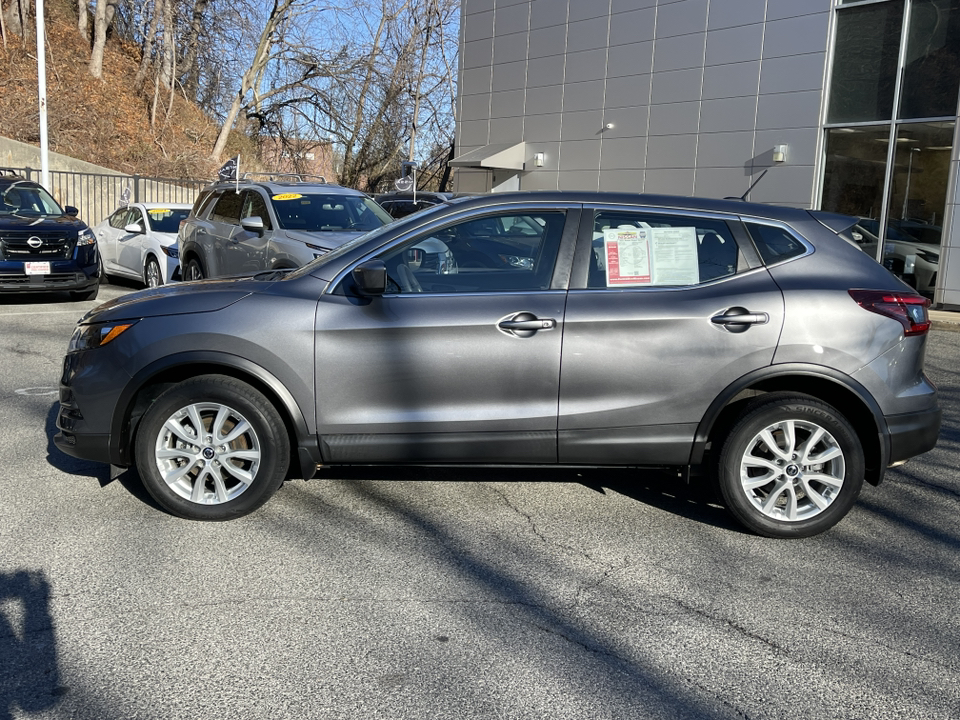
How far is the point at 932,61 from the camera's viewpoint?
16.5 meters

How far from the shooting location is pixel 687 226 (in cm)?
486

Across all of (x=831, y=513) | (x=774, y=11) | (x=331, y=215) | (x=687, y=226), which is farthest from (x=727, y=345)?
(x=774, y=11)

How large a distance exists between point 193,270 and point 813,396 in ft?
30.8

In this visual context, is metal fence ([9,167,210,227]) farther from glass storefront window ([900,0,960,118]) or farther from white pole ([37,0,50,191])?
glass storefront window ([900,0,960,118])

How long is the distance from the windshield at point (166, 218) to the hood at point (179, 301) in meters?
10.5

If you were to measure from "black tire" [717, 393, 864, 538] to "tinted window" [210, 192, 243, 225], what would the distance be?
320 inches

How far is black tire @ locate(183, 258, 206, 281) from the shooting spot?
11959 millimetres

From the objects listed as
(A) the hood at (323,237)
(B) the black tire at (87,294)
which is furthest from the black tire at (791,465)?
(B) the black tire at (87,294)

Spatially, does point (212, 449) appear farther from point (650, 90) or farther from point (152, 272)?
point (650, 90)

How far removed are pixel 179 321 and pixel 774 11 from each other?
18.6 metres

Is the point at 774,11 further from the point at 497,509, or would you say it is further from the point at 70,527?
the point at 70,527

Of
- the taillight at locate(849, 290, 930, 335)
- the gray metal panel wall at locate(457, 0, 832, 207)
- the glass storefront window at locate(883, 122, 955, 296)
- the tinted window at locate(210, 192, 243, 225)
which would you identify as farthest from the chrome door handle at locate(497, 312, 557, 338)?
the gray metal panel wall at locate(457, 0, 832, 207)

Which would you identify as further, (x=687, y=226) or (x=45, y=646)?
(x=687, y=226)

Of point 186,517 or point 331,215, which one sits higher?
point 331,215
